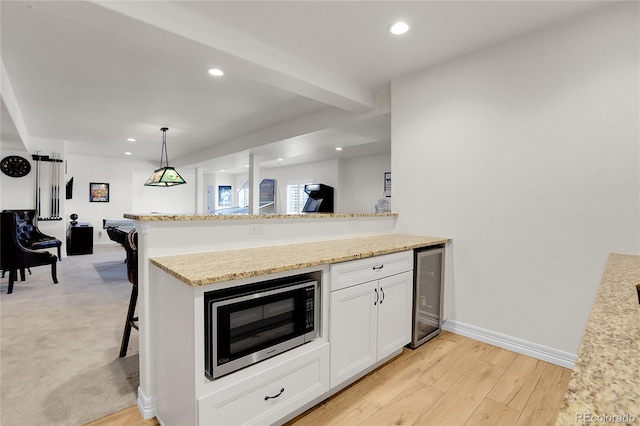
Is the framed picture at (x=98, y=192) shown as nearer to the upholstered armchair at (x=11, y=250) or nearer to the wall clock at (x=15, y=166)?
the wall clock at (x=15, y=166)

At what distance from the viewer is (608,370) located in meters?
0.55

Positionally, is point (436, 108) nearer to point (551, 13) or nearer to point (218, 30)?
point (551, 13)

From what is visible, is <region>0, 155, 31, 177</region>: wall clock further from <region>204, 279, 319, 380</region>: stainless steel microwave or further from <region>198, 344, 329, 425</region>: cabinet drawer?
<region>198, 344, 329, 425</region>: cabinet drawer

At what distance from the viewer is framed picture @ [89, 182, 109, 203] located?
8438 mm

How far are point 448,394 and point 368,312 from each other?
2.27 feet

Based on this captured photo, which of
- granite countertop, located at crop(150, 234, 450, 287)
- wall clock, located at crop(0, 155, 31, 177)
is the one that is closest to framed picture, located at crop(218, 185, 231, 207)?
wall clock, located at crop(0, 155, 31, 177)

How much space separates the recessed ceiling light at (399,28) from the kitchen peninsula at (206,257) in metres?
1.63

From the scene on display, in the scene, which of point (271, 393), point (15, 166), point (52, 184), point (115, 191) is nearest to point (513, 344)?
point (271, 393)

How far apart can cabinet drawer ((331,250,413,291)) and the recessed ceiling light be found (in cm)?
172

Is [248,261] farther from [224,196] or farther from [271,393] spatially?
[224,196]

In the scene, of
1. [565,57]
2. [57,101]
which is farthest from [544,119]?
[57,101]

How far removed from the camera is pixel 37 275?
505cm

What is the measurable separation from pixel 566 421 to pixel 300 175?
8.52m

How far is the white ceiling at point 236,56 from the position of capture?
84.0 inches
